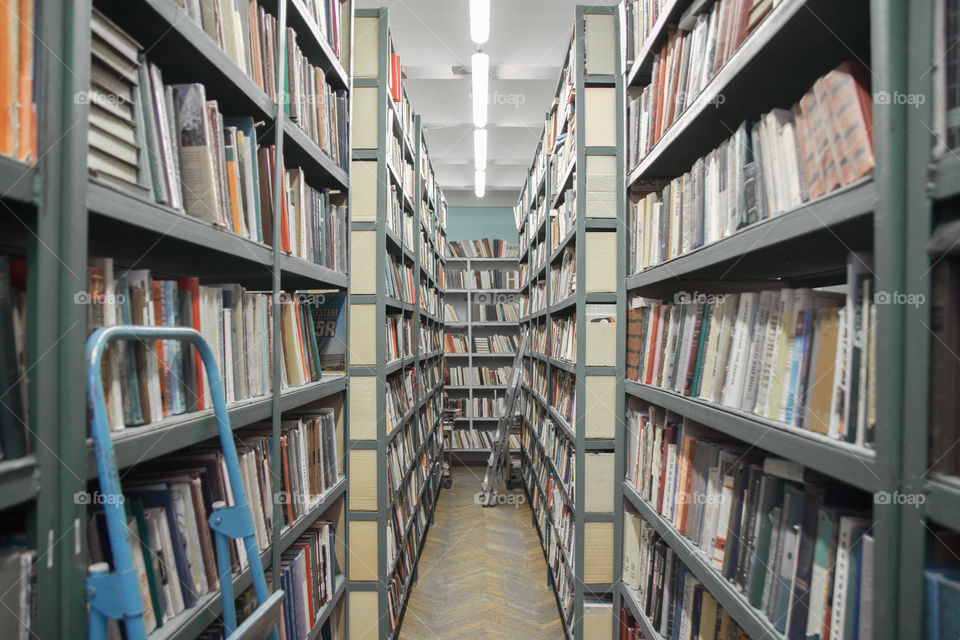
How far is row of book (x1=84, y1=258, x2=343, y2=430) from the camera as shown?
0.75 m

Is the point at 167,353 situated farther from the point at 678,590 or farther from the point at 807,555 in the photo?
the point at 678,590

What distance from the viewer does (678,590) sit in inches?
53.1

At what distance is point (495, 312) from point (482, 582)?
147 inches

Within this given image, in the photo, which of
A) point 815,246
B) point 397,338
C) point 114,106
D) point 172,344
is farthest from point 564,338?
point 114,106

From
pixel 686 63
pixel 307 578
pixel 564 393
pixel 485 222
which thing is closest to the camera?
pixel 686 63

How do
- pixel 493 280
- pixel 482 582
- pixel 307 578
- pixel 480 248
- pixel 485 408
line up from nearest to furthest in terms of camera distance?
pixel 307 578 < pixel 482 582 < pixel 485 408 < pixel 493 280 < pixel 480 248

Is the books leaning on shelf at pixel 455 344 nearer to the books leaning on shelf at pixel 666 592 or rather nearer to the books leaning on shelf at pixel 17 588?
the books leaning on shelf at pixel 666 592

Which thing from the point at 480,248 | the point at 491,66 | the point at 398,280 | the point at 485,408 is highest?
the point at 491,66

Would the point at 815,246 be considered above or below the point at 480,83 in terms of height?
below

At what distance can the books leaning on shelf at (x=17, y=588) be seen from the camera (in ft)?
1.92

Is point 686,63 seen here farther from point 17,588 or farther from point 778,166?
point 17,588

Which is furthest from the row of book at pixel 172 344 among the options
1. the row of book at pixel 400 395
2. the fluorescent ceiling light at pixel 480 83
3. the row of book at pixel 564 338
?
the fluorescent ceiling light at pixel 480 83

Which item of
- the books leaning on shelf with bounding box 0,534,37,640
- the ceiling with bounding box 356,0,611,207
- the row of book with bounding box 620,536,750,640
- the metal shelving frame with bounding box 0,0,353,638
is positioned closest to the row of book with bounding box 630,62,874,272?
the row of book with bounding box 620,536,750,640

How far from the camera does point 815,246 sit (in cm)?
94
